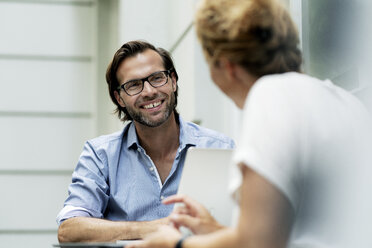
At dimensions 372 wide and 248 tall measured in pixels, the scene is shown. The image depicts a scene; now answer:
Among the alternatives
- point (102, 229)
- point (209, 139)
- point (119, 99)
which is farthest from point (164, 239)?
point (119, 99)

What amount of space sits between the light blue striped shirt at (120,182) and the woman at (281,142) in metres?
1.01

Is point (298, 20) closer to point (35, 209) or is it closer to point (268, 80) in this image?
point (268, 80)

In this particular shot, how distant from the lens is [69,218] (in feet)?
7.17

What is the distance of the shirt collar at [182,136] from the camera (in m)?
2.42

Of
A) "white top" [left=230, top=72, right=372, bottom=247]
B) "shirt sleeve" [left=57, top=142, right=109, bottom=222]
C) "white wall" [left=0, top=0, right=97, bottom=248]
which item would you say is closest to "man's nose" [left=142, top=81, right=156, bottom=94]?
"shirt sleeve" [left=57, top=142, right=109, bottom=222]

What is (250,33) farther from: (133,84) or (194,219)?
(133,84)

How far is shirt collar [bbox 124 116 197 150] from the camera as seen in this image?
2.42m

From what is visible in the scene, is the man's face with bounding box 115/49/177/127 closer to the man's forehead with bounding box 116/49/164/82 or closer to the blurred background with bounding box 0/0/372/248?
→ the man's forehead with bounding box 116/49/164/82

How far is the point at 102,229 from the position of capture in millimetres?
2082

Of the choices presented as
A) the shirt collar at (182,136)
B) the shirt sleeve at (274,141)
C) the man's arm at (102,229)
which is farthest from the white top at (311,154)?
the shirt collar at (182,136)

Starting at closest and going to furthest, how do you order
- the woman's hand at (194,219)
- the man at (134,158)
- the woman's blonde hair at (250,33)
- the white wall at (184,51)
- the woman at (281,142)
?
the woman at (281,142) < the woman's blonde hair at (250,33) < the woman's hand at (194,219) < the man at (134,158) < the white wall at (184,51)

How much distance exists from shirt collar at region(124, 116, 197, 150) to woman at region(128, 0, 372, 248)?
3.87ft

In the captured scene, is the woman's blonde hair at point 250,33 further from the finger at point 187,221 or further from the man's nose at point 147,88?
the man's nose at point 147,88

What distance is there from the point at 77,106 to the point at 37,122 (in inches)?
14.2
